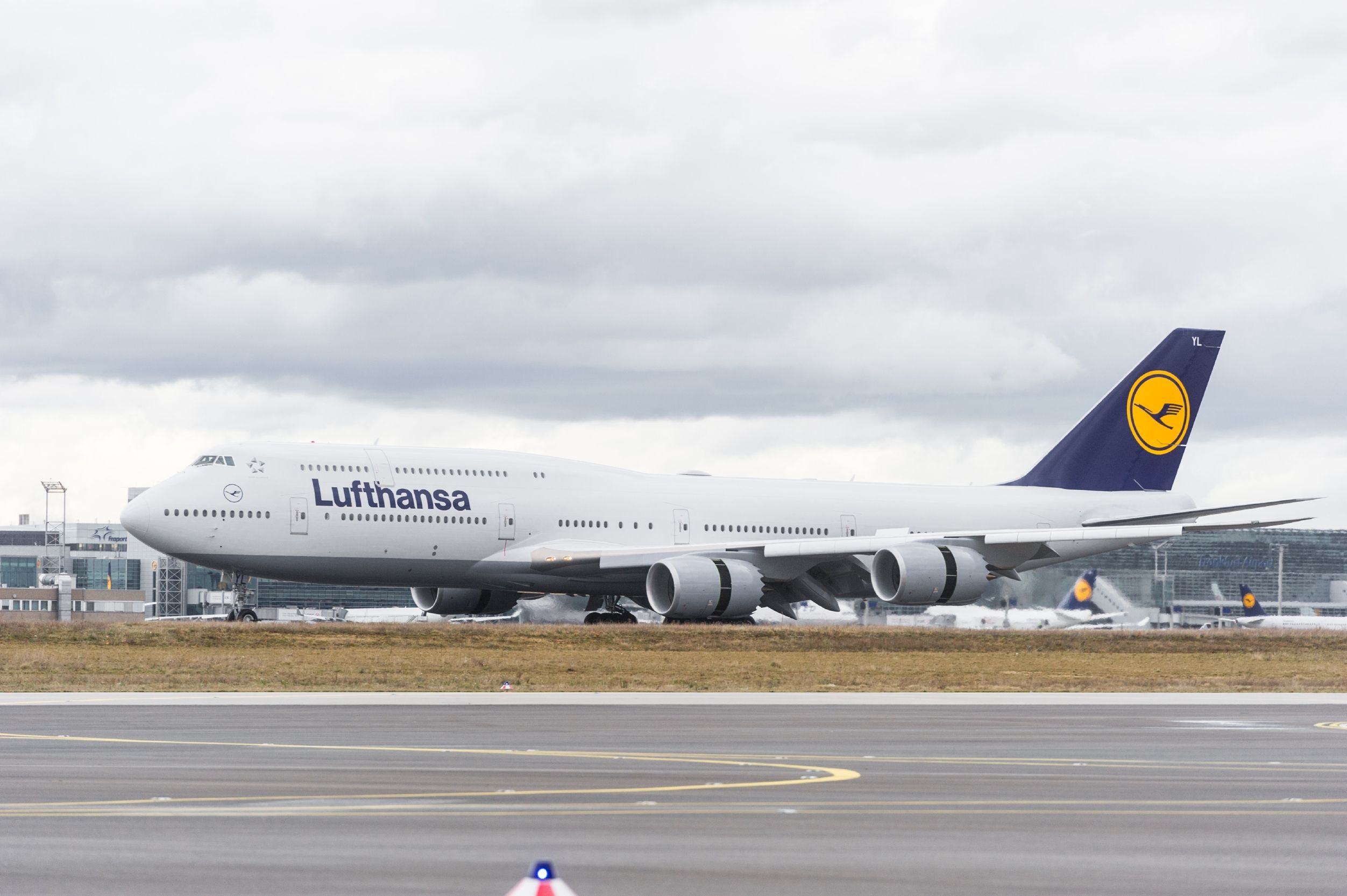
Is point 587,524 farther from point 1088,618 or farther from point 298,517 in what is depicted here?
point 1088,618

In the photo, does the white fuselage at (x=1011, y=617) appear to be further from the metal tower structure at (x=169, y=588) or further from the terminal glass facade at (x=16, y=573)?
the terminal glass facade at (x=16, y=573)

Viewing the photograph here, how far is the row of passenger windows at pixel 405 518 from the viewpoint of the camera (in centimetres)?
4447

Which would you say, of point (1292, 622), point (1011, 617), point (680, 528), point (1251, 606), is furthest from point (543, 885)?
point (1251, 606)

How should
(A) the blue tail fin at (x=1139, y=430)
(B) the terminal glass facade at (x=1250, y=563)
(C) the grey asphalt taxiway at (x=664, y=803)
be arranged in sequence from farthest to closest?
(B) the terminal glass facade at (x=1250, y=563) < (A) the blue tail fin at (x=1139, y=430) < (C) the grey asphalt taxiway at (x=664, y=803)

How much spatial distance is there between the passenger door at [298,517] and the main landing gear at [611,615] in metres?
9.53

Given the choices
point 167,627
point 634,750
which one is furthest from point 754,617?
point 634,750

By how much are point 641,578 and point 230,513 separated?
457 inches

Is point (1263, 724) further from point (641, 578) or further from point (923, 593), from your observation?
point (641, 578)

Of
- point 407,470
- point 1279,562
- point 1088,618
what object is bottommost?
point 1088,618

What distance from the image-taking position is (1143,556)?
93.5 m

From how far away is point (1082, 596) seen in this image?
64250 mm

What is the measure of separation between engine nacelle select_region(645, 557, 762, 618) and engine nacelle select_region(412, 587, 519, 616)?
21.5 feet

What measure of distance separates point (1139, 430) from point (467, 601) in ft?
75.6

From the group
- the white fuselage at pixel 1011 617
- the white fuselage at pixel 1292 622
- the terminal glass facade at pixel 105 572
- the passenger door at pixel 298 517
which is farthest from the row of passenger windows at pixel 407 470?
the terminal glass facade at pixel 105 572
